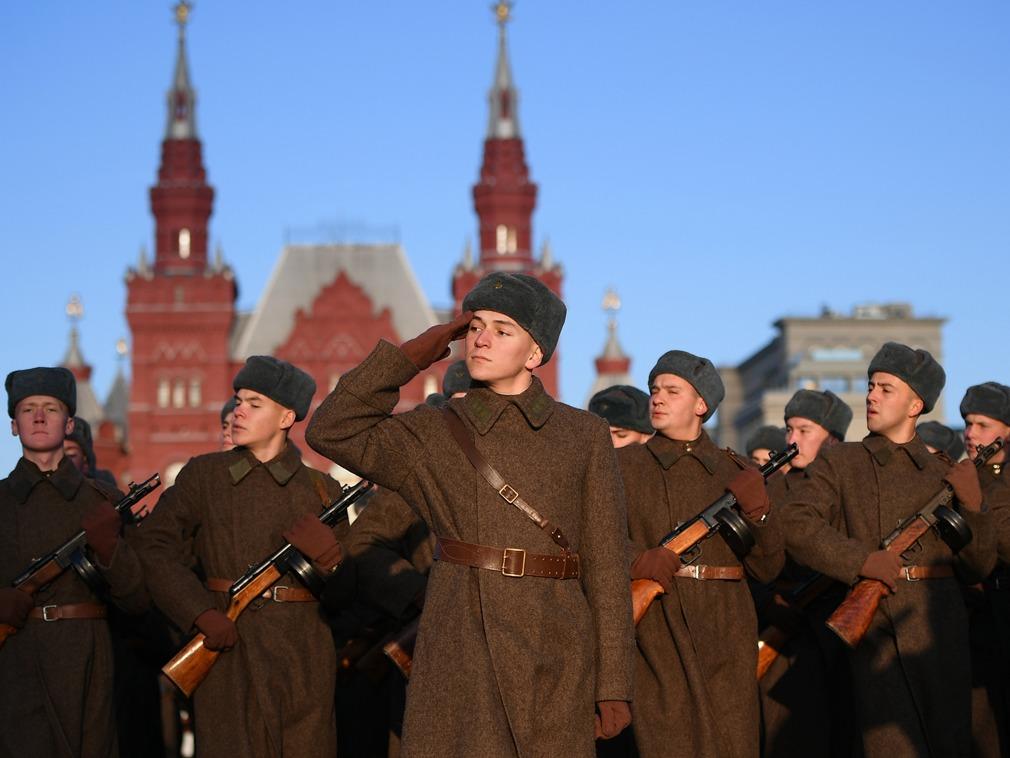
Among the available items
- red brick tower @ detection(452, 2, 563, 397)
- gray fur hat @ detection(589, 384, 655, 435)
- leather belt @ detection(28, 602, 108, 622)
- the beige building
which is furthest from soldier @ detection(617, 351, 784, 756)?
the beige building

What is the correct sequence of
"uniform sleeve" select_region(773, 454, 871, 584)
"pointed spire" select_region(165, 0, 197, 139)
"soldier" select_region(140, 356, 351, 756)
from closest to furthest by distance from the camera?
1. "soldier" select_region(140, 356, 351, 756)
2. "uniform sleeve" select_region(773, 454, 871, 584)
3. "pointed spire" select_region(165, 0, 197, 139)

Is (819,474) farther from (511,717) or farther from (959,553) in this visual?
(511,717)

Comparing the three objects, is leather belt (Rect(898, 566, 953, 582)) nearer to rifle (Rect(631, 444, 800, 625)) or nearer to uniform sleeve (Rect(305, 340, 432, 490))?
rifle (Rect(631, 444, 800, 625))

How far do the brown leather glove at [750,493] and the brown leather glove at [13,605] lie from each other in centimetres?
298

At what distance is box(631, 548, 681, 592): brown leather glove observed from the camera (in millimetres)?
7414

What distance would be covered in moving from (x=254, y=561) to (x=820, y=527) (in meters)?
2.38

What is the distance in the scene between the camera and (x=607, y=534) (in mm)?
5539

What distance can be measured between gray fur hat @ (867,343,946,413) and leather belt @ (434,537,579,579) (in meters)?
3.03

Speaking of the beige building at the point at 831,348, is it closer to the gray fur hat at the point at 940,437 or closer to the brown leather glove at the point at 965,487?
the gray fur hat at the point at 940,437

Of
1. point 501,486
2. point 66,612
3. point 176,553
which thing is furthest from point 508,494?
point 66,612

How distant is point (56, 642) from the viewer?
7.71 meters

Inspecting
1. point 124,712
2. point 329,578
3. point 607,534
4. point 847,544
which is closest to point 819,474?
point 847,544

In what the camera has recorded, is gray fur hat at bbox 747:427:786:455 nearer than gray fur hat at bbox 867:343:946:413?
No

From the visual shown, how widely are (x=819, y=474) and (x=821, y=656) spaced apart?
1545 mm
